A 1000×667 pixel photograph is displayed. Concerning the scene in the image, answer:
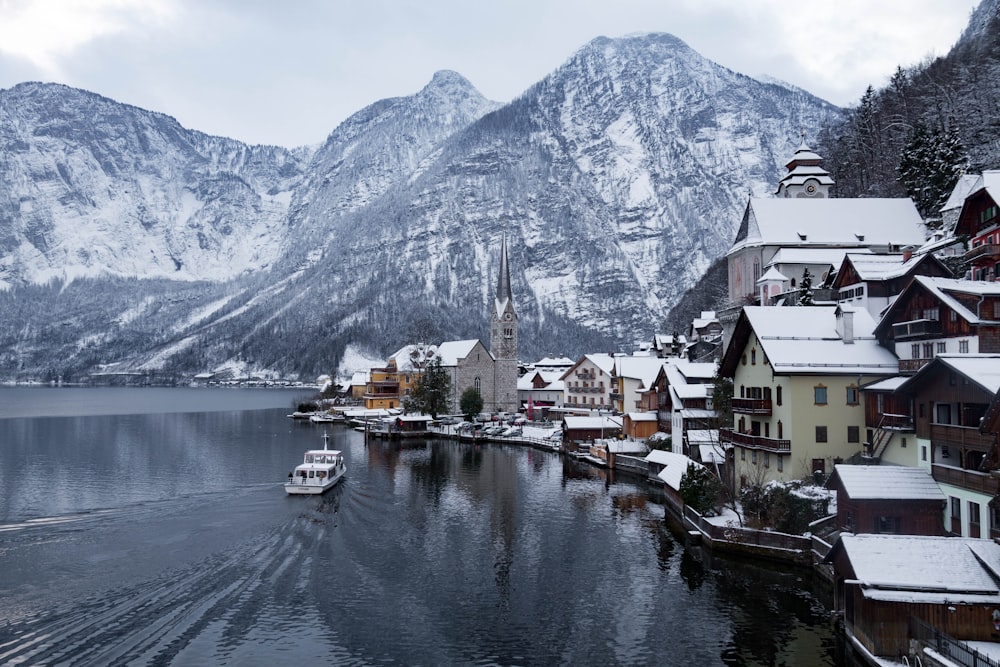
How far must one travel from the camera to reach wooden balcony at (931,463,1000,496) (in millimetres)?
26609

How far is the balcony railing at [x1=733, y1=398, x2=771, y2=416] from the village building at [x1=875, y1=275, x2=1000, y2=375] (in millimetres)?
7026

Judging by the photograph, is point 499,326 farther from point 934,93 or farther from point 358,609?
point 358,609

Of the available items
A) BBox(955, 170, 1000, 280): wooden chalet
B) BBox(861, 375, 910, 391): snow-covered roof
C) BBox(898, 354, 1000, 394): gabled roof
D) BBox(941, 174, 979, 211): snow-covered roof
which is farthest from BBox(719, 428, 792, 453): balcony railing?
BBox(941, 174, 979, 211): snow-covered roof

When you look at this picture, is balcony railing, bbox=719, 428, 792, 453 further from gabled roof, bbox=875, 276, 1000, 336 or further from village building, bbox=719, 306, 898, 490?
gabled roof, bbox=875, 276, 1000, 336

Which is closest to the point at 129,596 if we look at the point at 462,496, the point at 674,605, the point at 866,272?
the point at 674,605

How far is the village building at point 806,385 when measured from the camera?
39.3 meters

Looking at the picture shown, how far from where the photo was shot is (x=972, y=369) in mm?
28906

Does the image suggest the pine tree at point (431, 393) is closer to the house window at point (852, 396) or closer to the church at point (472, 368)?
the church at point (472, 368)

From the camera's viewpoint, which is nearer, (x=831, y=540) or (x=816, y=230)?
(x=831, y=540)

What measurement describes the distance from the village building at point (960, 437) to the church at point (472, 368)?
9215 centimetres

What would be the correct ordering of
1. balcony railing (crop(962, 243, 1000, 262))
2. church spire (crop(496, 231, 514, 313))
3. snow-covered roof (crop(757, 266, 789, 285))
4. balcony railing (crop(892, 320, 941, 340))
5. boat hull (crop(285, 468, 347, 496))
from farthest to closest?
church spire (crop(496, 231, 514, 313))
snow-covered roof (crop(757, 266, 789, 285))
boat hull (crop(285, 468, 347, 496))
balcony railing (crop(962, 243, 1000, 262))
balcony railing (crop(892, 320, 941, 340))

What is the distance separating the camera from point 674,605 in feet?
99.5

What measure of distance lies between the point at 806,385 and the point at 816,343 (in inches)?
110

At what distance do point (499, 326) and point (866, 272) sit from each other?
84.8 m
